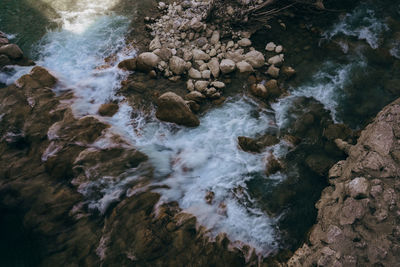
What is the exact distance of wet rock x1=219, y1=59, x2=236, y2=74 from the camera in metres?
5.01

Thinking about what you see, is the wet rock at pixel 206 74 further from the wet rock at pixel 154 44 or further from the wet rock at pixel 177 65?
the wet rock at pixel 154 44

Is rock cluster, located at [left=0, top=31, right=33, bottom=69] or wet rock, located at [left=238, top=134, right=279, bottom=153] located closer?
wet rock, located at [left=238, top=134, right=279, bottom=153]

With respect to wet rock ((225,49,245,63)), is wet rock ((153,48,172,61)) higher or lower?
higher

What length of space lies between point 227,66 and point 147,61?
5.77ft

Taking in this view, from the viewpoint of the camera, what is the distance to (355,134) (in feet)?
13.6

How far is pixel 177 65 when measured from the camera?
16.5 feet

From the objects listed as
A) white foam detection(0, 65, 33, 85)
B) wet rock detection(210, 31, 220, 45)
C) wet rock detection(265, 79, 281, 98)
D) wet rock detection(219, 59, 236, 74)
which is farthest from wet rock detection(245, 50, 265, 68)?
white foam detection(0, 65, 33, 85)

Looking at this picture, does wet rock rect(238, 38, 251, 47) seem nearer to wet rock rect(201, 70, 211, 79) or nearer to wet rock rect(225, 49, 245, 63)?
wet rock rect(225, 49, 245, 63)

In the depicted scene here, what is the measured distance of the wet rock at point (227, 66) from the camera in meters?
5.01

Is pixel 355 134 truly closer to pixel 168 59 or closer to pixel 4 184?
pixel 168 59

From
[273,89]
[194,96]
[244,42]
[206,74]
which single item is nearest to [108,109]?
[194,96]

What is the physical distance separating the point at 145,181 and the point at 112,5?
5.81m

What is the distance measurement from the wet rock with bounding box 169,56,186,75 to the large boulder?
351mm

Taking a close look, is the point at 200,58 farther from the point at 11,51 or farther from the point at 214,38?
the point at 11,51
